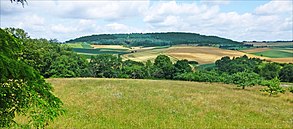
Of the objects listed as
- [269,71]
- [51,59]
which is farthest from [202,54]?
[51,59]

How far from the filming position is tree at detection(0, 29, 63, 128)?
6.14 metres

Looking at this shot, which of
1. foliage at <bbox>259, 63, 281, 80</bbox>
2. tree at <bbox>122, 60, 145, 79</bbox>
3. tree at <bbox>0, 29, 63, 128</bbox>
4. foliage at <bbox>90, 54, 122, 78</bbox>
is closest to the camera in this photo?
tree at <bbox>0, 29, 63, 128</bbox>

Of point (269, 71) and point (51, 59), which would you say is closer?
point (51, 59)

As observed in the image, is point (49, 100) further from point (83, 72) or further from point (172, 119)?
point (83, 72)

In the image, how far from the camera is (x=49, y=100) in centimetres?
677

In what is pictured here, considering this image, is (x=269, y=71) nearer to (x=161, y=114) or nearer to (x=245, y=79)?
(x=245, y=79)

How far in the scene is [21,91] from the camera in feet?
20.9

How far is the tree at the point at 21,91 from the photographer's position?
6.14 m

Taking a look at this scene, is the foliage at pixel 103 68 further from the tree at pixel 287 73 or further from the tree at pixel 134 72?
the tree at pixel 287 73

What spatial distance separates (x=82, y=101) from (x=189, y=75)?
198ft

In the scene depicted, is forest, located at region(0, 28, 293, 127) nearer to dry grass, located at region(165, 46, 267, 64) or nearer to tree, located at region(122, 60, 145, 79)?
tree, located at region(122, 60, 145, 79)

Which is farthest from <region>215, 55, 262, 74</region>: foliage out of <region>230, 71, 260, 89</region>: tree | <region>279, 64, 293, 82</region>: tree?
<region>230, 71, 260, 89</region>: tree

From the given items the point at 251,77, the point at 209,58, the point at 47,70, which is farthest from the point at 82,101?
the point at 209,58

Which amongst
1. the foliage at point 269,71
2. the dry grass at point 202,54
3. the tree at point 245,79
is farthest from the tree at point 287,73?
the tree at point 245,79
